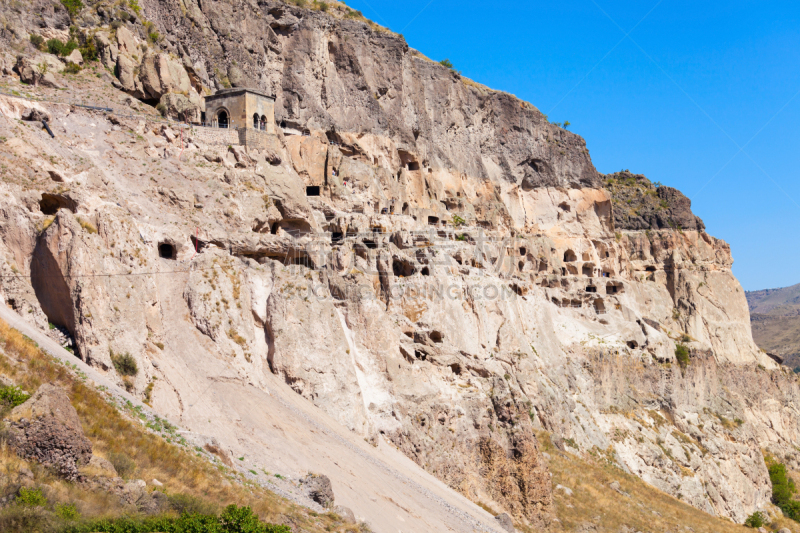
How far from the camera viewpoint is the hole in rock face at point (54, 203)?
25616mm

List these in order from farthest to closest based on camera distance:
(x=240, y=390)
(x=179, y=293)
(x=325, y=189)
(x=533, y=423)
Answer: (x=325, y=189) → (x=533, y=423) → (x=179, y=293) → (x=240, y=390)

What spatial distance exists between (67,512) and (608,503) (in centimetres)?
2828

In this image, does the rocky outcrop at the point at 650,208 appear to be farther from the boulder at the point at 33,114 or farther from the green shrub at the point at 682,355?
the boulder at the point at 33,114

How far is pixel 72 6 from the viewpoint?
40.9 m

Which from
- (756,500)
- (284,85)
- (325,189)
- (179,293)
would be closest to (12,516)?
(179,293)

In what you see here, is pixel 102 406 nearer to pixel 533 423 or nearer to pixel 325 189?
pixel 533 423

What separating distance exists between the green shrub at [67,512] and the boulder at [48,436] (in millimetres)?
1008

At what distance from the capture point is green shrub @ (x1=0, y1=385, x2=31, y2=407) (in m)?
13.3

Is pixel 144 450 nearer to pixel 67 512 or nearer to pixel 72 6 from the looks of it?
pixel 67 512

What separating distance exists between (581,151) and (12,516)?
7098 cm

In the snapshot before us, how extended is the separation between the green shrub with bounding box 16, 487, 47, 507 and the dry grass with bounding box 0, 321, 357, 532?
2.49 m

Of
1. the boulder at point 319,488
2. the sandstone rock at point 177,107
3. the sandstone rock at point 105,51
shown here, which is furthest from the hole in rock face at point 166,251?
the sandstone rock at point 105,51

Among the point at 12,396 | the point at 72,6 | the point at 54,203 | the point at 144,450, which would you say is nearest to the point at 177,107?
the point at 72,6

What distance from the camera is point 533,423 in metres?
40.4
